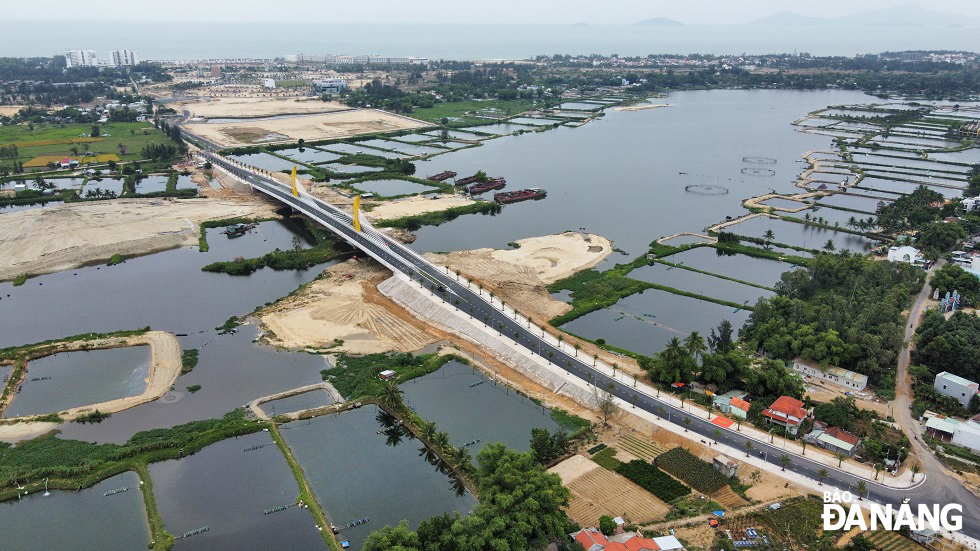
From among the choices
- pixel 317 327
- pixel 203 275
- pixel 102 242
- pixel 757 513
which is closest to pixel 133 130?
pixel 102 242

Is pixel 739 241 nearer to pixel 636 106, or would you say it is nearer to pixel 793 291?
pixel 793 291

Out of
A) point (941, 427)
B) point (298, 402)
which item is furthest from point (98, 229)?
point (941, 427)

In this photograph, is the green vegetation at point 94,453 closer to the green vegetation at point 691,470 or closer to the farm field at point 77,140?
the green vegetation at point 691,470

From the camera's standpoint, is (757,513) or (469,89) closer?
(757,513)

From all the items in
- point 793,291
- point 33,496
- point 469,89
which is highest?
point 469,89

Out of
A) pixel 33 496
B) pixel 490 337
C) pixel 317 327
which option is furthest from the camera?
pixel 317 327

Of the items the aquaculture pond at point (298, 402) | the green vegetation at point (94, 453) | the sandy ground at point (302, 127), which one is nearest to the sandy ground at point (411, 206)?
the aquaculture pond at point (298, 402)

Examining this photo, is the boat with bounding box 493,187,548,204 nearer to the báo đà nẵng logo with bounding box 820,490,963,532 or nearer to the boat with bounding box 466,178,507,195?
the boat with bounding box 466,178,507,195

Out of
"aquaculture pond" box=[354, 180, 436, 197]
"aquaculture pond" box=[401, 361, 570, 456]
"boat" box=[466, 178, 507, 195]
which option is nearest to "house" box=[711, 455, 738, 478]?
"aquaculture pond" box=[401, 361, 570, 456]
